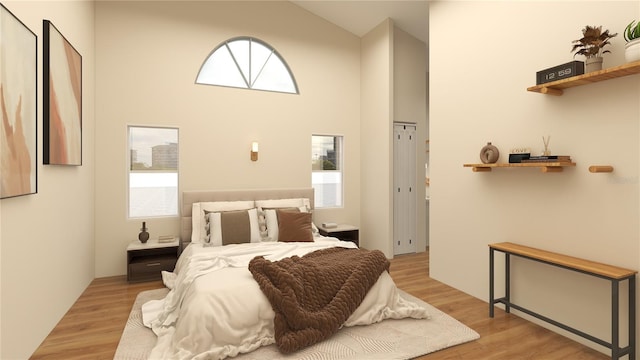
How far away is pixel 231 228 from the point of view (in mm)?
3701

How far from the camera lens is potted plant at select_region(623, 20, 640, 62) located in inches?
77.7

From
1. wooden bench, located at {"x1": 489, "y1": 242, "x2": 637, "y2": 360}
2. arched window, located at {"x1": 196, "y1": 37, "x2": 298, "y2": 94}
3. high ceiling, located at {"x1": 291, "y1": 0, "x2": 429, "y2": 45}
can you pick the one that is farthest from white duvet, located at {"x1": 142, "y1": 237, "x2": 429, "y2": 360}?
high ceiling, located at {"x1": 291, "y1": 0, "x2": 429, "y2": 45}

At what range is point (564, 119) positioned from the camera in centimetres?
251

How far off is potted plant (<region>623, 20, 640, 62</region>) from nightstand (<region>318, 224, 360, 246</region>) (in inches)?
137

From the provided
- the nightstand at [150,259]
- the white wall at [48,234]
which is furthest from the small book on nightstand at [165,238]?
Answer: the white wall at [48,234]

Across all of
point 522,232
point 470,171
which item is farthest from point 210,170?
point 522,232

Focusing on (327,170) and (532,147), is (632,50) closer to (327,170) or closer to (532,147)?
(532,147)

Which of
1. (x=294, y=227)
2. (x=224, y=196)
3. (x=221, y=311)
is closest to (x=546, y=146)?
(x=294, y=227)

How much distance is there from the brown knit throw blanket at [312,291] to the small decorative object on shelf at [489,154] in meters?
1.36

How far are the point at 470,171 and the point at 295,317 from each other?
231 centimetres

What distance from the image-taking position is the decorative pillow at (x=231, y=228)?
3.68m

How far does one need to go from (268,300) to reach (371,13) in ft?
13.5

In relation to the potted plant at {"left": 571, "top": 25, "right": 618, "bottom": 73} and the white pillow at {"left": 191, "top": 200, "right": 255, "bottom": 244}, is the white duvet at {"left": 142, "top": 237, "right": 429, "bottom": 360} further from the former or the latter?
the potted plant at {"left": 571, "top": 25, "right": 618, "bottom": 73}

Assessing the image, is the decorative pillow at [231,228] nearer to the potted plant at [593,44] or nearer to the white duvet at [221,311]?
the white duvet at [221,311]
